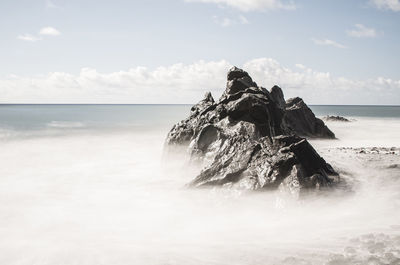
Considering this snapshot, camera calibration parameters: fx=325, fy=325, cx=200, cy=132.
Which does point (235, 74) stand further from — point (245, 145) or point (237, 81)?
point (245, 145)

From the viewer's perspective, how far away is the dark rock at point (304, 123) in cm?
3052

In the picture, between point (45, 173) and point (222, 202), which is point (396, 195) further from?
point (45, 173)

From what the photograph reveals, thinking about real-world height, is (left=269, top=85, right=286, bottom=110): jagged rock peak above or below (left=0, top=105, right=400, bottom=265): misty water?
above

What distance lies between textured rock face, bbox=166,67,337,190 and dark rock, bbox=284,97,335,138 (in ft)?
41.0

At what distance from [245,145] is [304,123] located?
20.0 meters

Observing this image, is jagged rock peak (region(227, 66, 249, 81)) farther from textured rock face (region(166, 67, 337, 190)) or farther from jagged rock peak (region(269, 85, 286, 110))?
jagged rock peak (region(269, 85, 286, 110))

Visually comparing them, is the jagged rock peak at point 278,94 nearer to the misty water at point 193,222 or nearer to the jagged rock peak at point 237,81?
the jagged rock peak at point 237,81

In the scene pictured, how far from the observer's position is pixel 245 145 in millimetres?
13242

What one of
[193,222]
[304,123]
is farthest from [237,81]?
[304,123]

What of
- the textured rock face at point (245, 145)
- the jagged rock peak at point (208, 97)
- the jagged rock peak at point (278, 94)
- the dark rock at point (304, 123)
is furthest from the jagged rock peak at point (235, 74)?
the dark rock at point (304, 123)

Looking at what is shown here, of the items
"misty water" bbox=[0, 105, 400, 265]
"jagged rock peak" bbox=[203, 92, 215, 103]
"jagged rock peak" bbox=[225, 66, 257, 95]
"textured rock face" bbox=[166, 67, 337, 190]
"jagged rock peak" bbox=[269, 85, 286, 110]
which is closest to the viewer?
"misty water" bbox=[0, 105, 400, 265]

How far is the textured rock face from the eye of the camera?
10.8 m

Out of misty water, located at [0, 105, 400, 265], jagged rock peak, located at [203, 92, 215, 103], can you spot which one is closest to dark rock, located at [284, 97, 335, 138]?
jagged rock peak, located at [203, 92, 215, 103]

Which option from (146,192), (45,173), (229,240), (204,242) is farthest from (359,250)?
(45,173)
